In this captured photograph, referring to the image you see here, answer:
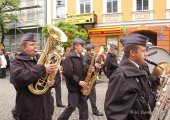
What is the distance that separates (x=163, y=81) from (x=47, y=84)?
1773mm

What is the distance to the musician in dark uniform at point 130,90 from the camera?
3.38 metres

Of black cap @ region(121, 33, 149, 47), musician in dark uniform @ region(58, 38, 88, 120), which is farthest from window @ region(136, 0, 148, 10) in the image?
black cap @ region(121, 33, 149, 47)

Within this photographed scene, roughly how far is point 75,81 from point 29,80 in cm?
242

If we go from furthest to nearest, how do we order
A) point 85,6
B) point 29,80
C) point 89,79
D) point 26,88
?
point 85,6 < point 89,79 < point 26,88 < point 29,80

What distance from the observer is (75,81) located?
271 inches

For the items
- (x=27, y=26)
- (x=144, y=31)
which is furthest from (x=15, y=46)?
(x=144, y=31)

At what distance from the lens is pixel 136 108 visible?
3.43 m

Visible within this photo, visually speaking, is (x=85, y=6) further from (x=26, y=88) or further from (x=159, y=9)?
(x=26, y=88)

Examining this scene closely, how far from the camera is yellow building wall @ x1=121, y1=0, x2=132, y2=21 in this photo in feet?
83.0

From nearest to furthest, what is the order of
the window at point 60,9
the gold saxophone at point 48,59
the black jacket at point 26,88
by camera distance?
the black jacket at point 26,88
the gold saxophone at point 48,59
the window at point 60,9

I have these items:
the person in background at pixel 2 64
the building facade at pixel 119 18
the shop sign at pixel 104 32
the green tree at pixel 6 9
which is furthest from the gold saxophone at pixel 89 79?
the green tree at pixel 6 9

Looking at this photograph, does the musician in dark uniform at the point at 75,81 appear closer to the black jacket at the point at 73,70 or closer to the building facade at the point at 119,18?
the black jacket at the point at 73,70

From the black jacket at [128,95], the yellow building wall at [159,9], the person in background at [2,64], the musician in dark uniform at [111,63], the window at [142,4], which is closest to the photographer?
the black jacket at [128,95]

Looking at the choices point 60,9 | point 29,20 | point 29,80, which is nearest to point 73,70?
point 29,80
